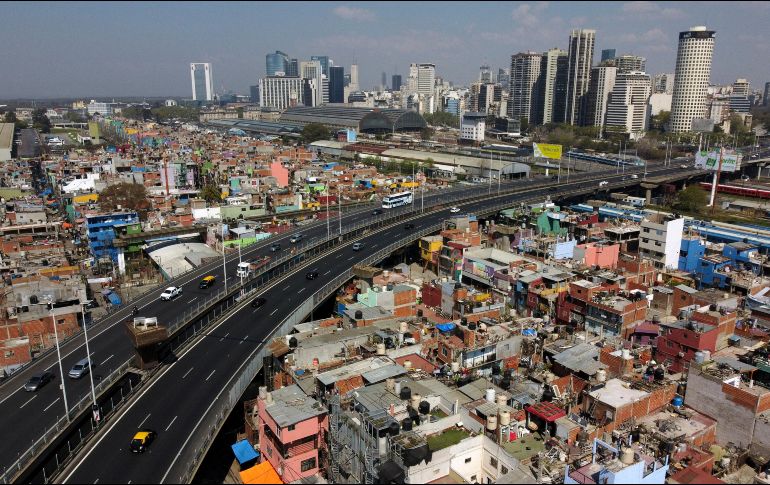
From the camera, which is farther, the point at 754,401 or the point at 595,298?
the point at 595,298

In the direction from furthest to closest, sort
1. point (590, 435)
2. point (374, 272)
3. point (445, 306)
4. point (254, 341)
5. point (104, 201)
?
point (104, 201)
point (374, 272)
point (445, 306)
point (254, 341)
point (590, 435)

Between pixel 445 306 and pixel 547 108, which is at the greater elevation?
pixel 547 108

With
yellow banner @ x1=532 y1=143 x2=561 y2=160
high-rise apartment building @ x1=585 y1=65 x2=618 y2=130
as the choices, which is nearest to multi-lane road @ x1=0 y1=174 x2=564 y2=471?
yellow banner @ x1=532 y1=143 x2=561 y2=160

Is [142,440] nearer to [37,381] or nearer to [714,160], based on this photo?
[37,381]

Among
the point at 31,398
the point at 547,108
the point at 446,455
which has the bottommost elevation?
the point at 31,398

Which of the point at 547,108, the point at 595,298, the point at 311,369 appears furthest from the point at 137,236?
the point at 547,108

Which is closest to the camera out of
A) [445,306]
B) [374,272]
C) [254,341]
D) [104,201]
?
[254,341]

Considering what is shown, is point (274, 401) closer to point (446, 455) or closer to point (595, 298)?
point (446, 455)
